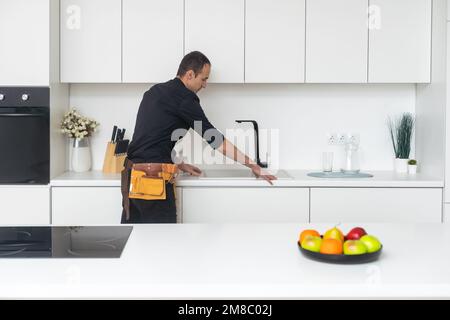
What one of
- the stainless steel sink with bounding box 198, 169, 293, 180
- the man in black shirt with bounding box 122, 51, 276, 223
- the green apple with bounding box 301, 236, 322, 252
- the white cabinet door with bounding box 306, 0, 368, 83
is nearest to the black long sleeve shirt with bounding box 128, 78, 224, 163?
the man in black shirt with bounding box 122, 51, 276, 223

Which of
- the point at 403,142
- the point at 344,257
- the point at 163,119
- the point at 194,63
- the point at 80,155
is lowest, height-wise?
the point at 344,257

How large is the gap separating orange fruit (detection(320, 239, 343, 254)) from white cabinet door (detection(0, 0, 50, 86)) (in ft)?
7.88

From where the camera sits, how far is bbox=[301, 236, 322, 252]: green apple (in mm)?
1633

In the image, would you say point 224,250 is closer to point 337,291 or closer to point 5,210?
point 337,291

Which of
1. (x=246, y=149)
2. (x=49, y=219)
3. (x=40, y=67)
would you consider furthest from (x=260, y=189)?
(x=40, y=67)

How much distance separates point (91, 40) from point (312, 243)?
8.20ft

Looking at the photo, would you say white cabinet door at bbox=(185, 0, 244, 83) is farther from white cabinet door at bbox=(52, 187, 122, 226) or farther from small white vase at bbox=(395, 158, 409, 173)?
small white vase at bbox=(395, 158, 409, 173)

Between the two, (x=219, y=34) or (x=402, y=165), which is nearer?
(x=219, y=34)

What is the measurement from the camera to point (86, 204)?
3.44 metres

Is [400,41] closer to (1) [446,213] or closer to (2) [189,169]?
(1) [446,213]

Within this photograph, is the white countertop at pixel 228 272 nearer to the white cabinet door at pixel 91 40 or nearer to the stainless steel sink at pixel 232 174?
the stainless steel sink at pixel 232 174

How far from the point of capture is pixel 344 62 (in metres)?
3.66

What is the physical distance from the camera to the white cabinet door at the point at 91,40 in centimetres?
361

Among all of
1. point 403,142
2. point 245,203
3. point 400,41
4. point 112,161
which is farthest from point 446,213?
point 112,161
